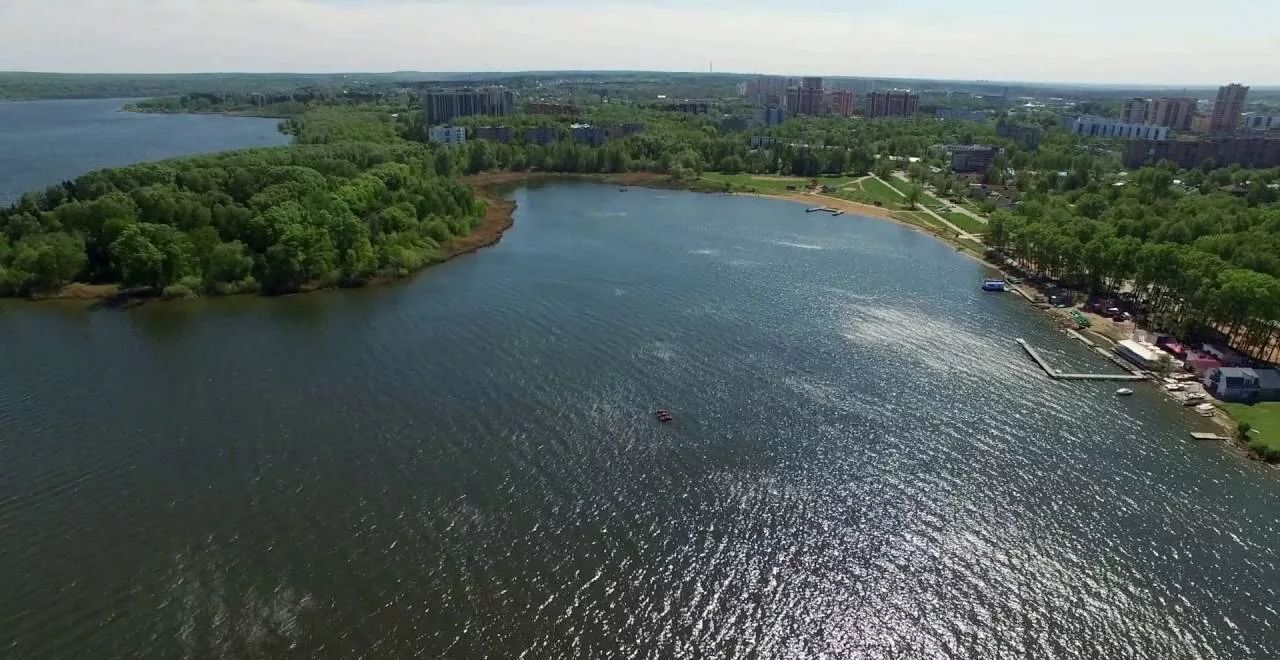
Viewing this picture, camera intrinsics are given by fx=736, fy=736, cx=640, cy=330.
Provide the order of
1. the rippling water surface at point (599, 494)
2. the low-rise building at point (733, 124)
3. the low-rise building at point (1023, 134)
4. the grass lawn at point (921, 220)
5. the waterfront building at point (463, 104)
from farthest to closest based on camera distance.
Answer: the low-rise building at point (733, 124) < the waterfront building at point (463, 104) < the low-rise building at point (1023, 134) < the grass lawn at point (921, 220) < the rippling water surface at point (599, 494)

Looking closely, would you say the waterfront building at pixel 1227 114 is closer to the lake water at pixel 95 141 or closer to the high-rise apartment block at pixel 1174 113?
the high-rise apartment block at pixel 1174 113

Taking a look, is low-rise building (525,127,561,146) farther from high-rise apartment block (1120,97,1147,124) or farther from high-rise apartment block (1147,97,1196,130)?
high-rise apartment block (1147,97,1196,130)

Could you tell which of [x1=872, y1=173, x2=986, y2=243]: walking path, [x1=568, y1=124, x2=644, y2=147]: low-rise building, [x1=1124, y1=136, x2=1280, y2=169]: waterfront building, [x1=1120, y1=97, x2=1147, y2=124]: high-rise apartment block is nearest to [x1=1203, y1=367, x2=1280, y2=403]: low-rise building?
[x1=872, y1=173, x2=986, y2=243]: walking path

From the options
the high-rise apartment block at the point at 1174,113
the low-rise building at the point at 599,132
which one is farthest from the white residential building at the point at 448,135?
the high-rise apartment block at the point at 1174,113

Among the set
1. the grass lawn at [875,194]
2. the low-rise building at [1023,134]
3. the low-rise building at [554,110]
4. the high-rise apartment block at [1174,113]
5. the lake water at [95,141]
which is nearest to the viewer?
the grass lawn at [875,194]

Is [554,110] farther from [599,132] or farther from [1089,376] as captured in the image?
[1089,376]

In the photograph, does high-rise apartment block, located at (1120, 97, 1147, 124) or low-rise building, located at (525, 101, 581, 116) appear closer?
low-rise building, located at (525, 101, 581, 116)
